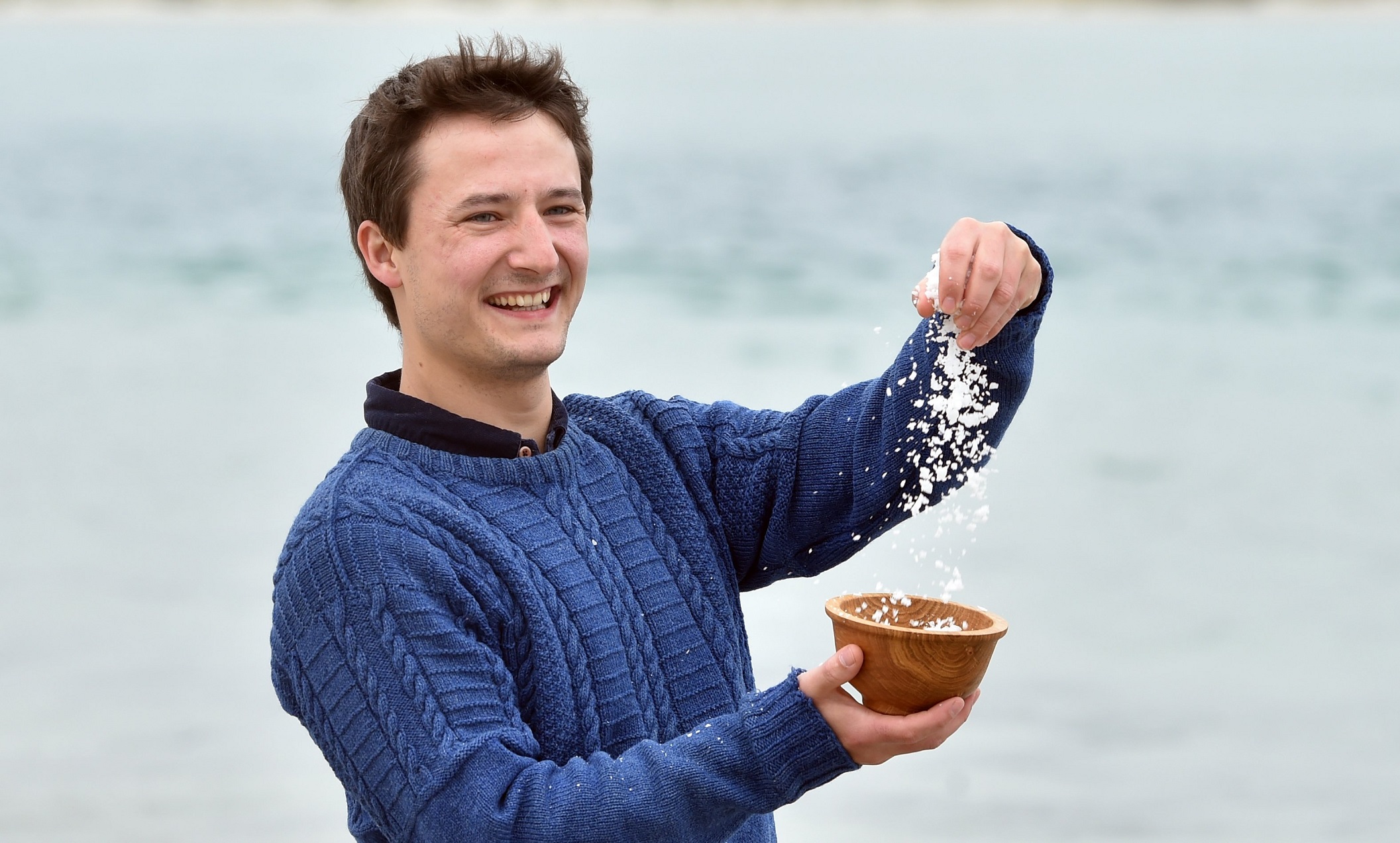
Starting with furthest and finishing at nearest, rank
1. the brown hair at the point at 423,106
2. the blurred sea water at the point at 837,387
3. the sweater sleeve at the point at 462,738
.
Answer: the blurred sea water at the point at 837,387 < the brown hair at the point at 423,106 < the sweater sleeve at the point at 462,738

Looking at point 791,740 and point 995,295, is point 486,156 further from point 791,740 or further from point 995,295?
point 791,740

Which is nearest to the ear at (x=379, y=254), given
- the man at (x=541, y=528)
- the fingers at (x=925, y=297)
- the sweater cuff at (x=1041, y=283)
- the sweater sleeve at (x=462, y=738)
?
the man at (x=541, y=528)

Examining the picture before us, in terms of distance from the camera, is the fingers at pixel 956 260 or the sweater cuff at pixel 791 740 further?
the fingers at pixel 956 260

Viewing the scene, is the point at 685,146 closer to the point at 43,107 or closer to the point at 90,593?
the point at 43,107

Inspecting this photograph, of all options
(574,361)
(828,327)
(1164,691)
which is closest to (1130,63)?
(828,327)

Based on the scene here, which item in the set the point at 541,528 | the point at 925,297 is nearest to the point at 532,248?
the point at 541,528

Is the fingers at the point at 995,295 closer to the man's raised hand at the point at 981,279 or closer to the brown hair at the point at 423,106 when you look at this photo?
the man's raised hand at the point at 981,279

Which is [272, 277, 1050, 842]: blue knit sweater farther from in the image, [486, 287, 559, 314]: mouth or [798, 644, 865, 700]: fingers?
[486, 287, 559, 314]: mouth

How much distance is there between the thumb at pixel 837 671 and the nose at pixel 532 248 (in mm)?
516

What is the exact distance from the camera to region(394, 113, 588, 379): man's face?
5.81 feet

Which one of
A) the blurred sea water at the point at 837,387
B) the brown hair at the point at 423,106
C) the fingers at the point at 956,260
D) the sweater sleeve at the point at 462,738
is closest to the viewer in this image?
the sweater sleeve at the point at 462,738

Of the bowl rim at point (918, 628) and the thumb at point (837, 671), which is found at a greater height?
the bowl rim at point (918, 628)

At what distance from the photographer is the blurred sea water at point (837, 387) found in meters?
4.35

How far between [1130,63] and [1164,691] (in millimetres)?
33759
